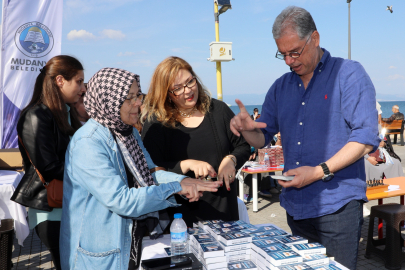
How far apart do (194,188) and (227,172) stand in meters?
0.52

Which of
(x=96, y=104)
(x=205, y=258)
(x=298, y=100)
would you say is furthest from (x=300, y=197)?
(x=96, y=104)

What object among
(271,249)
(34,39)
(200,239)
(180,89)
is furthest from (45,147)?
(34,39)

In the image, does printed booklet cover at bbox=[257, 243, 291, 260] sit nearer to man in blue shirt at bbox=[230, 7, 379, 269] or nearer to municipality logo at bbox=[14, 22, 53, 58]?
man in blue shirt at bbox=[230, 7, 379, 269]

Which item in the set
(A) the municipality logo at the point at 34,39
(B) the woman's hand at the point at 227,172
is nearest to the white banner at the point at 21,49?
(A) the municipality logo at the point at 34,39

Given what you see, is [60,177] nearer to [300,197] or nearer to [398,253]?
[300,197]

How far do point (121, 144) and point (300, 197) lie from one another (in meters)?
1.26

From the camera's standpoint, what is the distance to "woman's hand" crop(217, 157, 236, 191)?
2402 millimetres

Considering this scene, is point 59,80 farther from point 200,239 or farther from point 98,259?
point 200,239

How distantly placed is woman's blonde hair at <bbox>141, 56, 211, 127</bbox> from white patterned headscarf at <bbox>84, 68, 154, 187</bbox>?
510 mm

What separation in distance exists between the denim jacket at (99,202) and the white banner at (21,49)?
5.25 m

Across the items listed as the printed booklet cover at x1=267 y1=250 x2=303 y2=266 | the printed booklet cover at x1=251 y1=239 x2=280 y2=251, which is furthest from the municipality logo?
the printed booklet cover at x1=267 y1=250 x2=303 y2=266

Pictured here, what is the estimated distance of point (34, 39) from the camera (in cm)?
619

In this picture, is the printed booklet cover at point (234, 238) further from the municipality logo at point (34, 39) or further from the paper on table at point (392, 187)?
the municipality logo at point (34, 39)

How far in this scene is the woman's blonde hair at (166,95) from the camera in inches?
98.2
